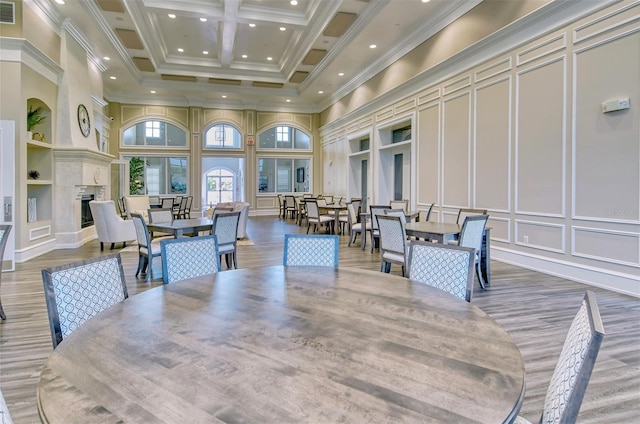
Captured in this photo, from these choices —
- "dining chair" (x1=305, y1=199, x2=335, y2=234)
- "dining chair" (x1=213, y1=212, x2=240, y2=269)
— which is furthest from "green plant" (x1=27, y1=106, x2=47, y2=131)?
"dining chair" (x1=305, y1=199, x2=335, y2=234)

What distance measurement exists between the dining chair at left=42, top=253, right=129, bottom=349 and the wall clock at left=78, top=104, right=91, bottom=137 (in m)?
7.25

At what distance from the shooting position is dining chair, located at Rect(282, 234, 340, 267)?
2.35m

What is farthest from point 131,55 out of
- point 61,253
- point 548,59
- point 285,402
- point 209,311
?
point 285,402

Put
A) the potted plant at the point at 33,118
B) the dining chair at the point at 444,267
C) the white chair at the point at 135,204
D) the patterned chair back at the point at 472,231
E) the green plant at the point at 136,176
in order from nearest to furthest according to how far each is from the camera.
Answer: the dining chair at the point at 444,267
the patterned chair back at the point at 472,231
the potted plant at the point at 33,118
the white chair at the point at 135,204
the green plant at the point at 136,176

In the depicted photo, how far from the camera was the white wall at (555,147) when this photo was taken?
3920mm

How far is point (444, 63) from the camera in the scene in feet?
21.8

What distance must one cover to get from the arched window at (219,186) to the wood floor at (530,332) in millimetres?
10141

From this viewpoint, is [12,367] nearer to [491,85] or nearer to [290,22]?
[491,85]

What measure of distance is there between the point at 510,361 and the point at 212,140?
1428 centimetres

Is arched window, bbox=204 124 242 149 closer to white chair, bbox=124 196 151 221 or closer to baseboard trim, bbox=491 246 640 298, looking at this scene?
white chair, bbox=124 196 151 221

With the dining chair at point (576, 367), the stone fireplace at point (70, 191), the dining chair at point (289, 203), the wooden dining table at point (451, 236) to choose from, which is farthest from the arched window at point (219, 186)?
the dining chair at point (576, 367)

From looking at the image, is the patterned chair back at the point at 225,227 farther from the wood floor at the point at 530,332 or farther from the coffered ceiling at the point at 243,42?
the coffered ceiling at the point at 243,42

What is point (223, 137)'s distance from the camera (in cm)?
1423

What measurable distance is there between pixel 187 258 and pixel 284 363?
133 cm
